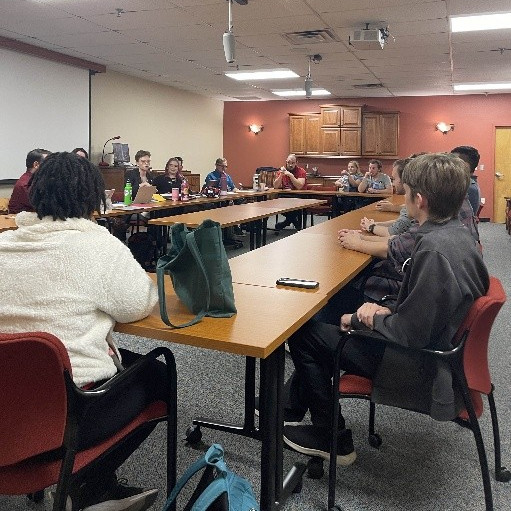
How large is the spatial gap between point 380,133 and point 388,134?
17cm

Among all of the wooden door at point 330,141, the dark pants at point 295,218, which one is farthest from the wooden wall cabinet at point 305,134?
the dark pants at point 295,218

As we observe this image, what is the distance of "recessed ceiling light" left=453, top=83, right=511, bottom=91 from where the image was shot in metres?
9.96

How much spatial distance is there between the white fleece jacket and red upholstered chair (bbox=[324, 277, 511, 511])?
76 centimetres

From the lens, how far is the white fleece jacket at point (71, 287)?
140 cm

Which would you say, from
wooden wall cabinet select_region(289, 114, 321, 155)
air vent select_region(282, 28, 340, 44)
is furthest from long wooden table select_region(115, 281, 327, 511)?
wooden wall cabinet select_region(289, 114, 321, 155)

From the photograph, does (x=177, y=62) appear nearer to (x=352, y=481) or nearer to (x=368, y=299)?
(x=368, y=299)

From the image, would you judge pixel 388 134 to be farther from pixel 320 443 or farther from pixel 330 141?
pixel 320 443

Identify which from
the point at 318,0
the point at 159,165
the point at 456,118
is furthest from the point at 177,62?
the point at 456,118

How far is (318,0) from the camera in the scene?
16.6 feet

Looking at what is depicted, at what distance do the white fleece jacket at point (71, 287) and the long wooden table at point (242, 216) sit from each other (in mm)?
2085

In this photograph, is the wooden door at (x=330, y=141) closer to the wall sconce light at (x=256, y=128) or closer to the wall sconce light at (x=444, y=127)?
the wall sconce light at (x=256, y=128)

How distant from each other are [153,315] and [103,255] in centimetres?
30

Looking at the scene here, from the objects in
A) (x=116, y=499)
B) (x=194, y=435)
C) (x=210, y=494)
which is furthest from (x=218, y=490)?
(x=194, y=435)

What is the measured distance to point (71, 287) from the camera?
1410 millimetres
